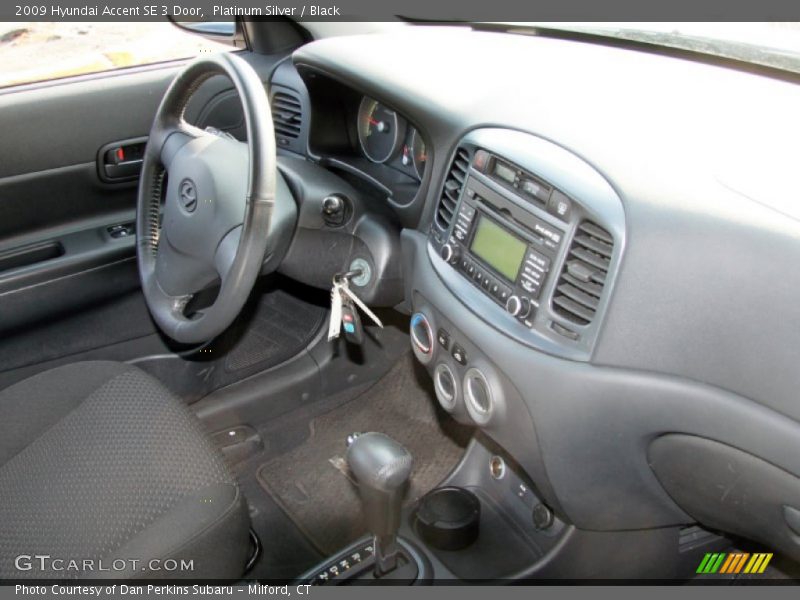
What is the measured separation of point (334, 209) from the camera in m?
1.58

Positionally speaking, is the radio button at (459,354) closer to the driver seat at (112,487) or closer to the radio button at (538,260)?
the radio button at (538,260)

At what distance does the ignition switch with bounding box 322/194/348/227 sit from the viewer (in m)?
1.58

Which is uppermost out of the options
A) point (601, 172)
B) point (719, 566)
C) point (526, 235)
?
point (601, 172)

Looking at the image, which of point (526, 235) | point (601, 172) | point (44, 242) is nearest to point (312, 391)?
point (44, 242)

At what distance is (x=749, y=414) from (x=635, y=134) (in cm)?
41

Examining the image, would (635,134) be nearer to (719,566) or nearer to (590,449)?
(590,449)

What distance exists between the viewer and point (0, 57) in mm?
1975

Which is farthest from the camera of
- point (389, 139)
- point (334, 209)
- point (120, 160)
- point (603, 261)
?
point (120, 160)

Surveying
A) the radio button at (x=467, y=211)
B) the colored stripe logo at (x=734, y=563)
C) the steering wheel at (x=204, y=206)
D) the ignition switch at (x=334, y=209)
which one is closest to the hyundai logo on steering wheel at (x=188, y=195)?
the steering wheel at (x=204, y=206)

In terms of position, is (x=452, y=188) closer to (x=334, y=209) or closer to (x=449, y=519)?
(x=334, y=209)

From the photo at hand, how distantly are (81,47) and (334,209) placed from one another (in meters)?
0.98

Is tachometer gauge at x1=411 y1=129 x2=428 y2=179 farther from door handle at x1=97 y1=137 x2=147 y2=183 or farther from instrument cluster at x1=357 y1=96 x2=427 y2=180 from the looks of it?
door handle at x1=97 y1=137 x2=147 y2=183

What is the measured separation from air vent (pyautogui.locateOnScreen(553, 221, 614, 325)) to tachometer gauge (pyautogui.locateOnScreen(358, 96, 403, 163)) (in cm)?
64

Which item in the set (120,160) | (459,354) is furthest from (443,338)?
(120,160)
